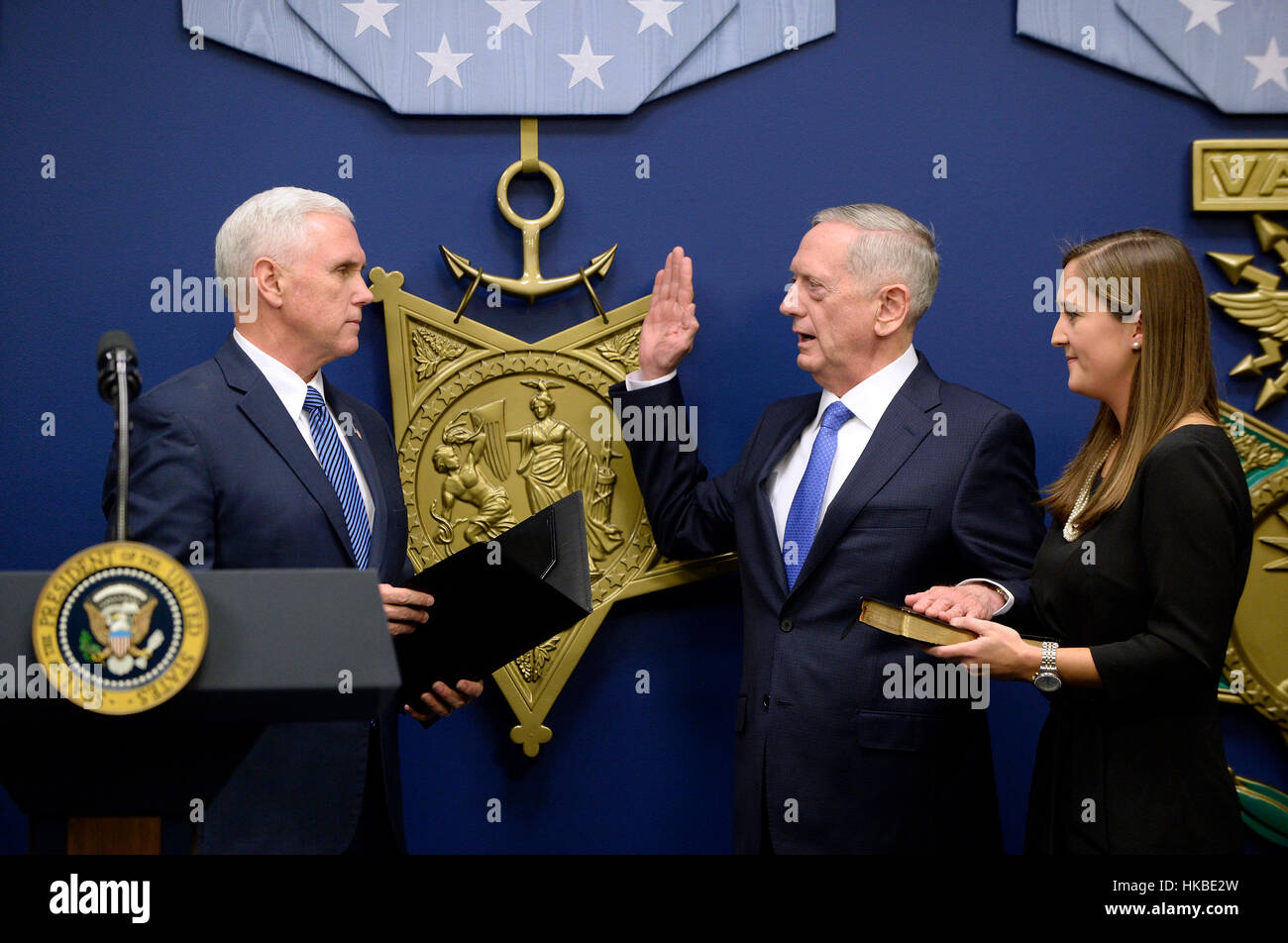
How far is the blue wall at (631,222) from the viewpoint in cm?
316

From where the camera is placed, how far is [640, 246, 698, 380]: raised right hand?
120 inches

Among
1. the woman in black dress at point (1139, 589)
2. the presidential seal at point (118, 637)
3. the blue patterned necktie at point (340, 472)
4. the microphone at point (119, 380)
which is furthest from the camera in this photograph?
the blue patterned necktie at point (340, 472)

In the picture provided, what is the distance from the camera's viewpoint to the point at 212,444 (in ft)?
7.54

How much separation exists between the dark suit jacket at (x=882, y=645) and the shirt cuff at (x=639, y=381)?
1.44 feet

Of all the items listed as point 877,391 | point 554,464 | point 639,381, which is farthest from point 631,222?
point 877,391

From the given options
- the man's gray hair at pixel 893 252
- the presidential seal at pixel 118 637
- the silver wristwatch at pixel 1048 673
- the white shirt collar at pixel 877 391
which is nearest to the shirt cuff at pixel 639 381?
the white shirt collar at pixel 877 391

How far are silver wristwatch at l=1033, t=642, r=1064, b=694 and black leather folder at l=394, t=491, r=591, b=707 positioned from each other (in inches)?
33.7

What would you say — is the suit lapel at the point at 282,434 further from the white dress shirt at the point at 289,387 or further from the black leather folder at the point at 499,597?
the black leather folder at the point at 499,597

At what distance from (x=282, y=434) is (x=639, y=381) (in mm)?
1003

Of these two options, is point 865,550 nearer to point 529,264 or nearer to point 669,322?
point 669,322
